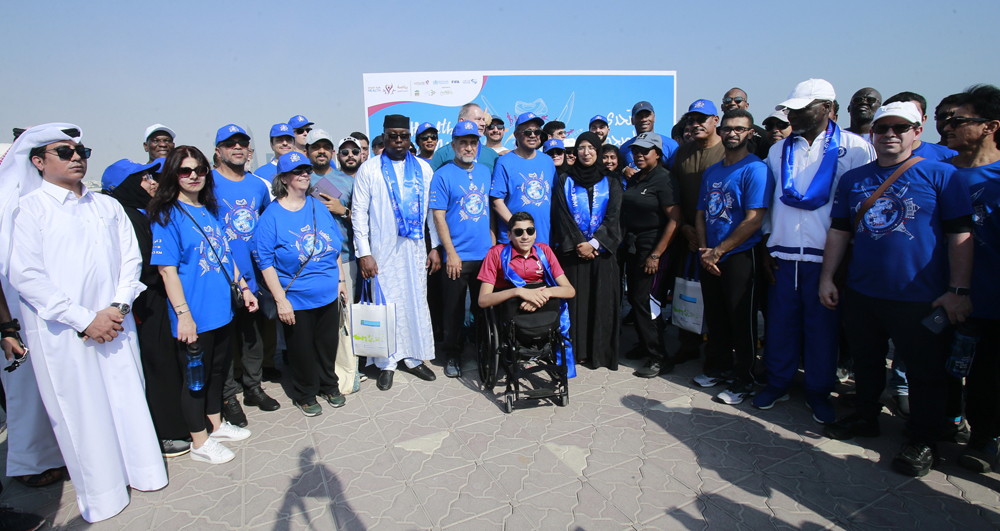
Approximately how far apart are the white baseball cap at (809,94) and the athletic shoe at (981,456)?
2.29 m

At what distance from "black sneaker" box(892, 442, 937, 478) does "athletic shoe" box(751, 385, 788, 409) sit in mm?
859

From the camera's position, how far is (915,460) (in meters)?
2.83

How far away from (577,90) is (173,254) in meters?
7.54

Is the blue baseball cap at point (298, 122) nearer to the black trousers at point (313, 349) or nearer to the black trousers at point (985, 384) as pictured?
the black trousers at point (313, 349)

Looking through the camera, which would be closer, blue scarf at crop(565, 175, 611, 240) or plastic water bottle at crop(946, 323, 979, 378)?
plastic water bottle at crop(946, 323, 979, 378)

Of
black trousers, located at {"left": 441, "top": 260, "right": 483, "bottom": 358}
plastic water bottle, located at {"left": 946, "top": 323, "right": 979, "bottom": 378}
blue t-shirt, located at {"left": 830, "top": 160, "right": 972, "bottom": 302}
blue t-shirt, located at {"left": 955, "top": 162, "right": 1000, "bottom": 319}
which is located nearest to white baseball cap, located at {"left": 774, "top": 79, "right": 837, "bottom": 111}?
blue t-shirt, located at {"left": 830, "top": 160, "right": 972, "bottom": 302}


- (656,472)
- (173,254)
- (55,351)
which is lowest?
(656,472)

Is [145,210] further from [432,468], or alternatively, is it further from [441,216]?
[432,468]

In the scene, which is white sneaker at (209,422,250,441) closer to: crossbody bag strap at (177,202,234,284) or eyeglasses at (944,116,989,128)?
crossbody bag strap at (177,202,234,284)

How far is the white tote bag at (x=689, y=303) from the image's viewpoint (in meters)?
4.12

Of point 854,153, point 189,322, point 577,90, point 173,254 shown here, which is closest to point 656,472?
point 854,153

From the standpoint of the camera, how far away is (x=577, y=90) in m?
8.95

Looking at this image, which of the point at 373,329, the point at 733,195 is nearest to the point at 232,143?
the point at 373,329

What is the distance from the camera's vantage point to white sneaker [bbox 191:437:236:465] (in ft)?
10.3
